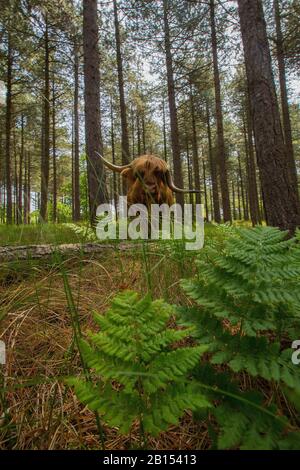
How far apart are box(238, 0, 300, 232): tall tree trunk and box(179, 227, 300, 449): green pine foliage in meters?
3.46

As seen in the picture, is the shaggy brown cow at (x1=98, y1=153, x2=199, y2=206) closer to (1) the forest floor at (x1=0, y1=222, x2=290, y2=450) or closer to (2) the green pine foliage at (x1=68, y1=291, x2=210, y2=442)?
(1) the forest floor at (x1=0, y1=222, x2=290, y2=450)

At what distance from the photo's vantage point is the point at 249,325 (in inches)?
33.6

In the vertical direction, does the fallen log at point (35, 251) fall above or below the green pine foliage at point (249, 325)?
above

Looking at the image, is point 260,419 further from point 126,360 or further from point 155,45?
point 155,45

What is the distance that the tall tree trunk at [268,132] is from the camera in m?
4.19

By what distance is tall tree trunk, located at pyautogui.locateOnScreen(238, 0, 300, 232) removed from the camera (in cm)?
419

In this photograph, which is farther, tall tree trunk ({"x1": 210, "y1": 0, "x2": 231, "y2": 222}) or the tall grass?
tall tree trunk ({"x1": 210, "y1": 0, "x2": 231, "y2": 222})

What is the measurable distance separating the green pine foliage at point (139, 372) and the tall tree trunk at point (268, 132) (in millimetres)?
3885

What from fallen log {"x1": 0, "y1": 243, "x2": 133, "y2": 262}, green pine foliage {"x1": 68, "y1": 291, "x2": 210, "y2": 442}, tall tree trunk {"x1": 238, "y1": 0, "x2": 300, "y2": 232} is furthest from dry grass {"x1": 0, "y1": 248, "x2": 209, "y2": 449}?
tall tree trunk {"x1": 238, "y1": 0, "x2": 300, "y2": 232}

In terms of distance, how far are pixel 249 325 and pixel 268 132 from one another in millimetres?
4102

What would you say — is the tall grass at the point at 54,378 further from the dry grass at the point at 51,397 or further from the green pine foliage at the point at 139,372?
the green pine foliage at the point at 139,372

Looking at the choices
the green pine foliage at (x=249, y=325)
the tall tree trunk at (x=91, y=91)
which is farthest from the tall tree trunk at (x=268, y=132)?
the green pine foliage at (x=249, y=325)

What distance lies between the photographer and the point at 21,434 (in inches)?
37.0

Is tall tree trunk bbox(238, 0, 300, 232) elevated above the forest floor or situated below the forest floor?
above
